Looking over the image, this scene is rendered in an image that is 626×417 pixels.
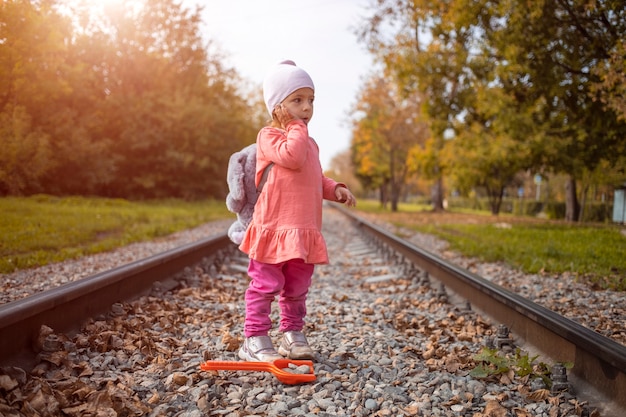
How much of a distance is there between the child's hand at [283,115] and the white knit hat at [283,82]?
0.12ft

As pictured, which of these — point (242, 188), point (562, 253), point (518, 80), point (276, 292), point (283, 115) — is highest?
point (518, 80)

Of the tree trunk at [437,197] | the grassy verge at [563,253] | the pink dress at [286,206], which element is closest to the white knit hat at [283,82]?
the pink dress at [286,206]

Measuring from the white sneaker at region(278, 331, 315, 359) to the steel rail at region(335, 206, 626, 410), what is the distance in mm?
1277

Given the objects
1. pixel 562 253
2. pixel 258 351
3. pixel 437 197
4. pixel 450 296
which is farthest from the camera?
pixel 437 197

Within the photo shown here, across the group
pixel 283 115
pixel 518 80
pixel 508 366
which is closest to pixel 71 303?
pixel 283 115

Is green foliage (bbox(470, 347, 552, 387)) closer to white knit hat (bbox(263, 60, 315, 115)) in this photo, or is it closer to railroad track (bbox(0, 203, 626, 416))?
railroad track (bbox(0, 203, 626, 416))

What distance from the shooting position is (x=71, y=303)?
10.2 ft

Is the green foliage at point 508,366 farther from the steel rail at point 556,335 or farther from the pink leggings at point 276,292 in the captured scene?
the pink leggings at point 276,292

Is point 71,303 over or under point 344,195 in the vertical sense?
under

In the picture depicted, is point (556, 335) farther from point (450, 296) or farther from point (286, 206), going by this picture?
point (450, 296)

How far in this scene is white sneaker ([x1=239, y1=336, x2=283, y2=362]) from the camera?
288cm

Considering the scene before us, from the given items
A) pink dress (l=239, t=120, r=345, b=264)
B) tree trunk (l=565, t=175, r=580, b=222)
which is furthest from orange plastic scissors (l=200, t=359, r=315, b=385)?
→ tree trunk (l=565, t=175, r=580, b=222)

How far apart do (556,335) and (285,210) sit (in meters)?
1.56

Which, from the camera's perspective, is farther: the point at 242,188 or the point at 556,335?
the point at 242,188
